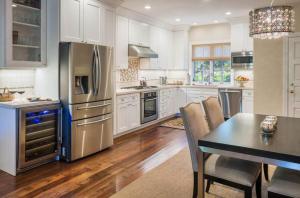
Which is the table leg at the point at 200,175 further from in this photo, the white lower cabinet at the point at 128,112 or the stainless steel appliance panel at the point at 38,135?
the white lower cabinet at the point at 128,112

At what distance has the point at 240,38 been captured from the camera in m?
6.50

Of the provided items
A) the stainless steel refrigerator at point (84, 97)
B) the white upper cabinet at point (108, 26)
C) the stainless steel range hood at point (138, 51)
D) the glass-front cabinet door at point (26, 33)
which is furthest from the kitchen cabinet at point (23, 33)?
the stainless steel range hood at point (138, 51)

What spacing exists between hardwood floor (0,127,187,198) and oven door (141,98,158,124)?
43.7 inches

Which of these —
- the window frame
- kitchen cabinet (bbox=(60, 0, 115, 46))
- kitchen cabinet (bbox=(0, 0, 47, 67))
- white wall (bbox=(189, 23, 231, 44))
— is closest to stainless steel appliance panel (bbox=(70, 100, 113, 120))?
kitchen cabinet (bbox=(0, 0, 47, 67))

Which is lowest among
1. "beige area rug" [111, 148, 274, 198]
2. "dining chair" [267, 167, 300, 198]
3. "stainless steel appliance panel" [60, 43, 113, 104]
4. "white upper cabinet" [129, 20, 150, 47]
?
"beige area rug" [111, 148, 274, 198]

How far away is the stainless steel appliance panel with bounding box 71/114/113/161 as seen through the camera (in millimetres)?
3689

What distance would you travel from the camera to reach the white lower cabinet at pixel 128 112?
16.3 feet

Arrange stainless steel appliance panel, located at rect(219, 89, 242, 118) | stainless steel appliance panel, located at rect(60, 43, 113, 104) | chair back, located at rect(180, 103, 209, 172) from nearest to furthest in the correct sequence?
chair back, located at rect(180, 103, 209, 172) → stainless steel appliance panel, located at rect(60, 43, 113, 104) → stainless steel appliance panel, located at rect(219, 89, 242, 118)

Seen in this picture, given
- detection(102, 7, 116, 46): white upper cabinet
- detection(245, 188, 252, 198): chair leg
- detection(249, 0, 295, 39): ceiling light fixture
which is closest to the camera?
detection(245, 188, 252, 198): chair leg

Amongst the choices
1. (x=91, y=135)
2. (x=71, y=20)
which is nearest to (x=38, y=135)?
(x=91, y=135)

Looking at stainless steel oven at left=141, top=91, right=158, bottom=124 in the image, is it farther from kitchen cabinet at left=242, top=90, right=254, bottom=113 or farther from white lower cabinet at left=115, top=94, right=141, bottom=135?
kitchen cabinet at left=242, top=90, right=254, bottom=113

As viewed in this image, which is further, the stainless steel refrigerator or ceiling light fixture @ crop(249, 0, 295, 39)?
the stainless steel refrigerator

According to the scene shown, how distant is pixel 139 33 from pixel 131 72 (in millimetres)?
949

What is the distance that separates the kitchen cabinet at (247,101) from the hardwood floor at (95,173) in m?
2.35
